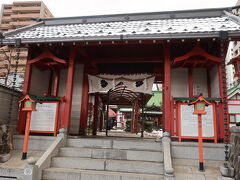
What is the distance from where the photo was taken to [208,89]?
779cm

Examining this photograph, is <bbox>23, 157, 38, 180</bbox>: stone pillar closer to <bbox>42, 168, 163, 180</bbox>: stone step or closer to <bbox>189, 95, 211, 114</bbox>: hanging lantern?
<bbox>42, 168, 163, 180</bbox>: stone step

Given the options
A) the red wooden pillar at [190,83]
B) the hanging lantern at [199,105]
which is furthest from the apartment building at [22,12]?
the hanging lantern at [199,105]

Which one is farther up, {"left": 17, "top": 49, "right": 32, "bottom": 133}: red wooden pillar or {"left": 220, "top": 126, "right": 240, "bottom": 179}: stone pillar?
{"left": 17, "top": 49, "right": 32, "bottom": 133}: red wooden pillar

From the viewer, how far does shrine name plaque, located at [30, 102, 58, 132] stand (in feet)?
22.4

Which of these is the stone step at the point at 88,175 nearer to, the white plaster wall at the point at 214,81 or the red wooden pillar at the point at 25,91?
the red wooden pillar at the point at 25,91

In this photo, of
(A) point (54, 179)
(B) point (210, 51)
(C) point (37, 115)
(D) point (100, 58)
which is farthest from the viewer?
(D) point (100, 58)

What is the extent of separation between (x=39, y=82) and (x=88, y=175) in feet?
17.8

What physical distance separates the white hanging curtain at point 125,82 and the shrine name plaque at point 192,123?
6.93ft

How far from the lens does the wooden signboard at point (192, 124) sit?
19.7ft

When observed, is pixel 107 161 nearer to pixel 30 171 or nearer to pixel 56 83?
pixel 30 171

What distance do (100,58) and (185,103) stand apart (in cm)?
443

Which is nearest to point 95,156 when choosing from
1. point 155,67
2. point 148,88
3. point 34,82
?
point 148,88

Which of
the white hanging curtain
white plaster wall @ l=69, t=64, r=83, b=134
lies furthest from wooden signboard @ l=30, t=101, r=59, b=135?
the white hanging curtain

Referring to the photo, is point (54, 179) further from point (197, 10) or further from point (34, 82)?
point (197, 10)
